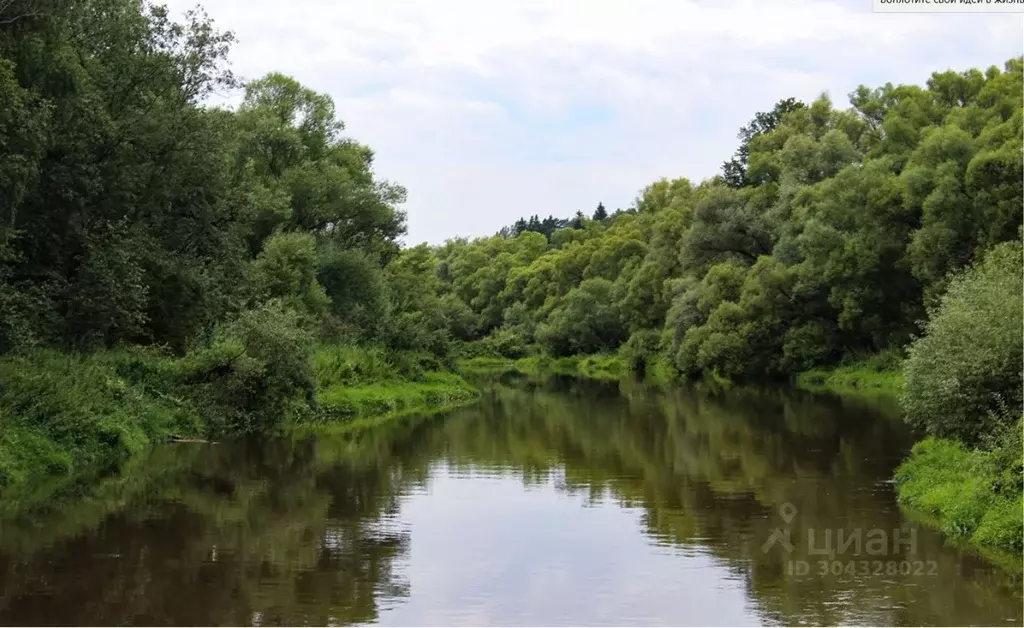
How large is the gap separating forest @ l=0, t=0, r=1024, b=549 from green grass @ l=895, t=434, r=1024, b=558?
0.18 feet

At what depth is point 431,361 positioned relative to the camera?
5550 centimetres

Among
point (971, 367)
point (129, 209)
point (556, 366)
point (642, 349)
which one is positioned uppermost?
point (129, 209)

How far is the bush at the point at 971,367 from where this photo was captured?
63.0ft

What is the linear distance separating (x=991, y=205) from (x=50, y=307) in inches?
1506

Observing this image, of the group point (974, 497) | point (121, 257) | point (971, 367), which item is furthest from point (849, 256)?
point (974, 497)

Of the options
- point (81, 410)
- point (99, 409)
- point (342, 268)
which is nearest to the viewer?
point (81, 410)

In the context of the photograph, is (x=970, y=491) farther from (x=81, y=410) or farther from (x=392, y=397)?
(x=392, y=397)

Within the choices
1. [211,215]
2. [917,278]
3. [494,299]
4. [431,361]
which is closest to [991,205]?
[917,278]

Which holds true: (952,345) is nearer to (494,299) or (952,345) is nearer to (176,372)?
(176,372)

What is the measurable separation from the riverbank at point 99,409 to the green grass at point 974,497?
17.1 metres

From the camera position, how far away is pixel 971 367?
19.5 m

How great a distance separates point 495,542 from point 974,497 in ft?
25.4

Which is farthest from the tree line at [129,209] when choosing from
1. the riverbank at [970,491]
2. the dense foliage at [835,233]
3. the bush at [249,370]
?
the dense foliage at [835,233]

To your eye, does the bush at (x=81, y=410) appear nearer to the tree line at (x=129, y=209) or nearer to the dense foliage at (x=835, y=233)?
the tree line at (x=129, y=209)
